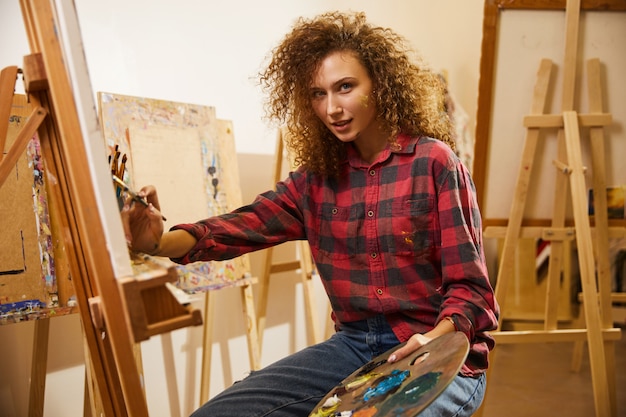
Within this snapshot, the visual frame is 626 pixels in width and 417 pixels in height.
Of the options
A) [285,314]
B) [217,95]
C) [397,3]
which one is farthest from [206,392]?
[397,3]

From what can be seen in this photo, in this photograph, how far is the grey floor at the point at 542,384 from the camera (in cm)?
235

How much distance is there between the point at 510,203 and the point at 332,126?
95 cm

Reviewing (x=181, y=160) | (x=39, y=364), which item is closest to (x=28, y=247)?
(x=39, y=364)

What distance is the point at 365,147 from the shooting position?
1453 millimetres

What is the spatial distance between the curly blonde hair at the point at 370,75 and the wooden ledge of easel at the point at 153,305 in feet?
2.52

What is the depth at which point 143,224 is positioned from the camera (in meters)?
1.04

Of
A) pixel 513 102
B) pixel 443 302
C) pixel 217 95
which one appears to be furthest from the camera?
pixel 217 95

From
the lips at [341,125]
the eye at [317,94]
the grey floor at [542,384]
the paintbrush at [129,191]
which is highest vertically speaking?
the eye at [317,94]

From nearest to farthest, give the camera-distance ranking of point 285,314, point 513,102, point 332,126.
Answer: point 332,126
point 513,102
point 285,314

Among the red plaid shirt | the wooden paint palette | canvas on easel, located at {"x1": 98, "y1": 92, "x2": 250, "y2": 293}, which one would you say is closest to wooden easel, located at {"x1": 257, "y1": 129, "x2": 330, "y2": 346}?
canvas on easel, located at {"x1": 98, "y1": 92, "x2": 250, "y2": 293}

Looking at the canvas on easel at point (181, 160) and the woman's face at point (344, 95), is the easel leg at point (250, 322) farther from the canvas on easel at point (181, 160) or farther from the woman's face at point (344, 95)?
the woman's face at point (344, 95)

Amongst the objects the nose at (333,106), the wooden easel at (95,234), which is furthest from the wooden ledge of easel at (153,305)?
the nose at (333,106)

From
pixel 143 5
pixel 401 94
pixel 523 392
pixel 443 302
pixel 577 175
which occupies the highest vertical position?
pixel 143 5

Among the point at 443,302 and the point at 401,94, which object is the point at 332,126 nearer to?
the point at 401,94
